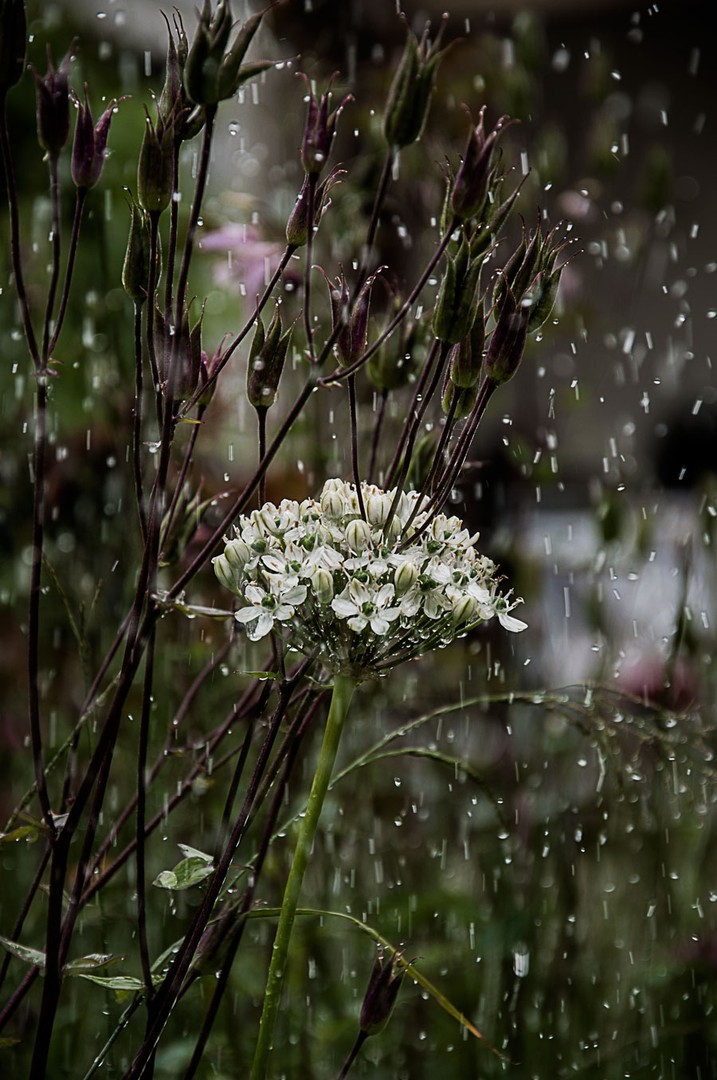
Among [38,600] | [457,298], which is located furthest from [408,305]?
[38,600]

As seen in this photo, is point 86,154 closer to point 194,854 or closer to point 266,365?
point 266,365

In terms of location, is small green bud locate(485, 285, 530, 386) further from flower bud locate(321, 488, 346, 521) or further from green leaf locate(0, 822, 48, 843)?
green leaf locate(0, 822, 48, 843)

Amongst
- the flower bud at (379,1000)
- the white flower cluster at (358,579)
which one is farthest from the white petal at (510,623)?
the flower bud at (379,1000)

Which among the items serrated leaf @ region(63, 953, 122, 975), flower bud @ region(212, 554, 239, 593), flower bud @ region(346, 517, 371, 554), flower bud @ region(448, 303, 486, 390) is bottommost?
serrated leaf @ region(63, 953, 122, 975)

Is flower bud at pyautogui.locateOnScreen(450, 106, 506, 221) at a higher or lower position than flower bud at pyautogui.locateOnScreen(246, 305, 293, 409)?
higher

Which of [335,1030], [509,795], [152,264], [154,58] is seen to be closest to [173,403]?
[152,264]

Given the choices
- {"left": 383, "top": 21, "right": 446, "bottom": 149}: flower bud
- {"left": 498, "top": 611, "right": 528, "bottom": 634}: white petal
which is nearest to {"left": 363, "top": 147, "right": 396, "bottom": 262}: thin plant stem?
{"left": 383, "top": 21, "right": 446, "bottom": 149}: flower bud

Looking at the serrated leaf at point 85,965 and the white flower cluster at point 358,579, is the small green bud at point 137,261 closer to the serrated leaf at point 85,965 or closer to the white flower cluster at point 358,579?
the white flower cluster at point 358,579
